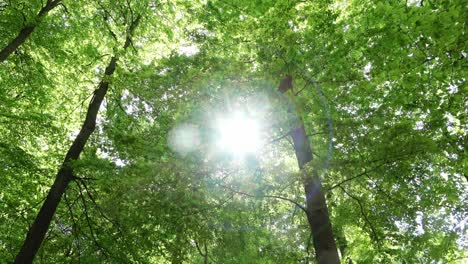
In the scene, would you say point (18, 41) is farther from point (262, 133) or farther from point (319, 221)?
point (319, 221)

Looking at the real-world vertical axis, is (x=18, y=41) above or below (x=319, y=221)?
above

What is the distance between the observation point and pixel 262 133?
6848mm

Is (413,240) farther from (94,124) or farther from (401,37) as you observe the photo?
(94,124)

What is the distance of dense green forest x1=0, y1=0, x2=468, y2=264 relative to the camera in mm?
5922

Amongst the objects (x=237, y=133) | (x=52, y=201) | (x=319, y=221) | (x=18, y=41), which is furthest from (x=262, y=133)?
(x=18, y=41)

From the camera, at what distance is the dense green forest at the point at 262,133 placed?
19.4 ft

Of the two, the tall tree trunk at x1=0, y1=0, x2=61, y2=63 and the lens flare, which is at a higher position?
the tall tree trunk at x1=0, y1=0, x2=61, y2=63

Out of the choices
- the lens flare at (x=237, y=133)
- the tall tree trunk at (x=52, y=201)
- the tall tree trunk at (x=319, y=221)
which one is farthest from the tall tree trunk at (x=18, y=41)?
the tall tree trunk at (x=319, y=221)

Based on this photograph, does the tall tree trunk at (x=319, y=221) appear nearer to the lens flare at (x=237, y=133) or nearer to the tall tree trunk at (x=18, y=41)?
the lens flare at (x=237, y=133)

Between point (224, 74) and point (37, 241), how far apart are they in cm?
618

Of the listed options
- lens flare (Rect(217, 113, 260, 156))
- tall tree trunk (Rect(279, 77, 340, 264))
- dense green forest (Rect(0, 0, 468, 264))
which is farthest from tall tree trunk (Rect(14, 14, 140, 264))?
tall tree trunk (Rect(279, 77, 340, 264))

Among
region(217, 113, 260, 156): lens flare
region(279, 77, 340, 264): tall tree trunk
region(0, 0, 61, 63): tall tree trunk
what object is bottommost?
region(279, 77, 340, 264): tall tree trunk

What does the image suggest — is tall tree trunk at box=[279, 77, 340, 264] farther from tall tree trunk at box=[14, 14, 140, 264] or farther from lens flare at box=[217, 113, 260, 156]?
tall tree trunk at box=[14, 14, 140, 264]

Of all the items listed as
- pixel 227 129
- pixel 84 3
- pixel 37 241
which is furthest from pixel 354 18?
pixel 37 241
